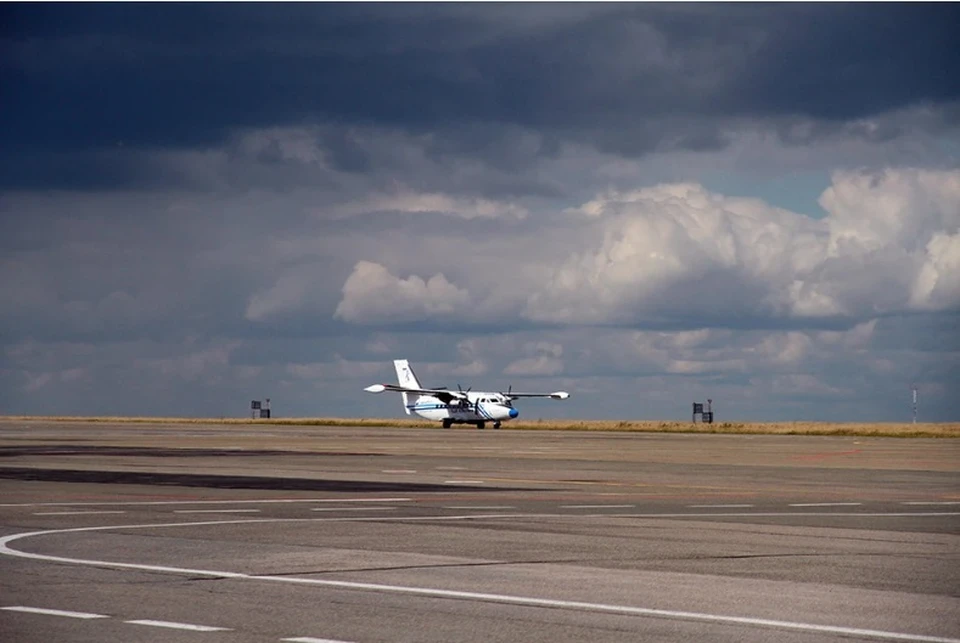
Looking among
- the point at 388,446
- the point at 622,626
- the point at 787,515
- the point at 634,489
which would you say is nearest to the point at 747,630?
the point at 622,626

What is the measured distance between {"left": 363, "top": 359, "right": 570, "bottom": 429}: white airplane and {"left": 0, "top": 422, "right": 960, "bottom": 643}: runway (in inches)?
3107

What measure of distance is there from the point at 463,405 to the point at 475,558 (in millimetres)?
100570

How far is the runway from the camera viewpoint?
1251 cm

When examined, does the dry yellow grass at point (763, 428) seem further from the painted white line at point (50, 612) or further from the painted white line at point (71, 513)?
the painted white line at point (50, 612)

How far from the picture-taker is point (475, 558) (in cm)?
1758

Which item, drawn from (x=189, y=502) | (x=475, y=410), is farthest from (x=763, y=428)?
(x=189, y=502)

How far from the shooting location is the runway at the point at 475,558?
12508 millimetres

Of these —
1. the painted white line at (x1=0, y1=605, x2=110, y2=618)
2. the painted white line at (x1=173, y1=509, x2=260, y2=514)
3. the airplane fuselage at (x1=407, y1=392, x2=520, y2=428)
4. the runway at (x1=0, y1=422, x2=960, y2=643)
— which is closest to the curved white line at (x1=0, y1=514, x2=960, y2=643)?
the runway at (x1=0, y1=422, x2=960, y2=643)

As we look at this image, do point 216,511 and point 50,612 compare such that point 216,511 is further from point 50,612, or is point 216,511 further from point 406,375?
point 406,375

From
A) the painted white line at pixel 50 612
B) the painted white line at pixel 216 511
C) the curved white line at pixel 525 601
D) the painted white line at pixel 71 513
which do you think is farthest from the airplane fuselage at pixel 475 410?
the painted white line at pixel 50 612

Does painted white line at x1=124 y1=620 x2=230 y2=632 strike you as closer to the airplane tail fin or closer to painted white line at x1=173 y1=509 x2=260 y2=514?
painted white line at x1=173 y1=509 x2=260 y2=514

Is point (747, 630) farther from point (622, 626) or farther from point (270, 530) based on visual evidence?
point (270, 530)

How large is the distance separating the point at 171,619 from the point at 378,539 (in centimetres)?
740

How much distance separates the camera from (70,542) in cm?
1920
